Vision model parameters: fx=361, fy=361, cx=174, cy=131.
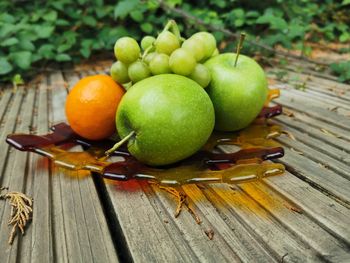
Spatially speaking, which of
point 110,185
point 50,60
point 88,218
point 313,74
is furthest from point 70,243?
point 50,60

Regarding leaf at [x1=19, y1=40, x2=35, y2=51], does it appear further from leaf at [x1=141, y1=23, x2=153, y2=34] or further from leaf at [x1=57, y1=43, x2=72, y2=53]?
leaf at [x1=141, y1=23, x2=153, y2=34]

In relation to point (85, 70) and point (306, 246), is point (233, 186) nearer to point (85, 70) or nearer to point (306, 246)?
point (306, 246)

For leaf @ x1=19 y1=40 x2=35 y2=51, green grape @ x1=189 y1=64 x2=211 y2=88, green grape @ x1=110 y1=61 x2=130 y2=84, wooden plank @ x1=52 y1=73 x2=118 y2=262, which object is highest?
green grape @ x1=189 y1=64 x2=211 y2=88

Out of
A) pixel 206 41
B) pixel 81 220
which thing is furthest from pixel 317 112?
pixel 81 220

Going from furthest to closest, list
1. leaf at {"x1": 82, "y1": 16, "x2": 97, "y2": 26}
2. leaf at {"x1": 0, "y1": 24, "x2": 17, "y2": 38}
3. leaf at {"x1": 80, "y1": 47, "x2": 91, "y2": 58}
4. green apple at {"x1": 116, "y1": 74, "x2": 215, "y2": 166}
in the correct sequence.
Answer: leaf at {"x1": 82, "y1": 16, "x2": 97, "y2": 26}
leaf at {"x1": 80, "y1": 47, "x2": 91, "y2": 58}
leaf at {"x1": 0, "y1": 24, "x2": 17, "y2": 38}
green apple at {"x1": 116, "y1": 74, "x2": 215, "y2": 166}

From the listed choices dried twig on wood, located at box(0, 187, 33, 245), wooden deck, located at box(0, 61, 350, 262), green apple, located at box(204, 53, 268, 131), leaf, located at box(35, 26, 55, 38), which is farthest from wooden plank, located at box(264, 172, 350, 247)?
leaf, located at box(35, 26, 55, 38)

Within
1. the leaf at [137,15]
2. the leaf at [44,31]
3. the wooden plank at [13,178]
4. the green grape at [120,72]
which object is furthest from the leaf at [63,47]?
the green grape at [120,72]
